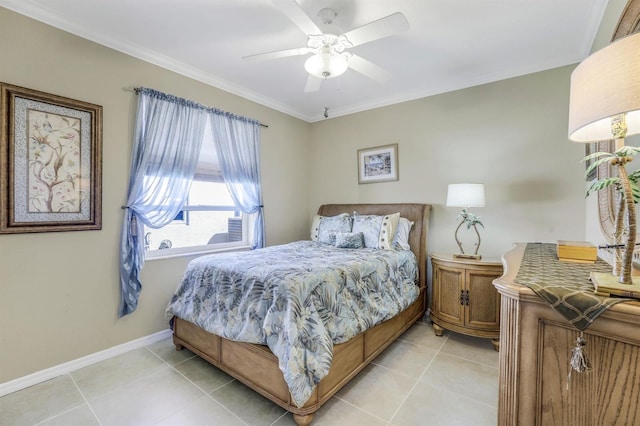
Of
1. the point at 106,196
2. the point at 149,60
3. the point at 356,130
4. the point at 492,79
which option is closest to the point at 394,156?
the point at 356,130

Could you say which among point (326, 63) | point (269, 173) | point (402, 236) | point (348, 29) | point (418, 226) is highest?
point (348, 29)

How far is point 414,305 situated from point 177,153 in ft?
9.64

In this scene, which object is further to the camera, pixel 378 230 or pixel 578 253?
pixel 378 230

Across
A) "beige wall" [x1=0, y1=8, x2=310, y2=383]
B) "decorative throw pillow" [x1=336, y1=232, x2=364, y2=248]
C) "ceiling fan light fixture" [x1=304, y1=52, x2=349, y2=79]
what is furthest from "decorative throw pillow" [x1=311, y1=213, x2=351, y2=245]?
"ceiling fan light fixture" [x1=304, y1=52, x2=349, y2=79]

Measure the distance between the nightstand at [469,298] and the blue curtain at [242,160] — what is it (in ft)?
7.25

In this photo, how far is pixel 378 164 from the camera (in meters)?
3.80

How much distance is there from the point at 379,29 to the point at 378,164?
2149mm

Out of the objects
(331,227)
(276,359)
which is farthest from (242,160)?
(276,359)

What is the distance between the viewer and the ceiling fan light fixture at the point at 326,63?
2027 millimetres

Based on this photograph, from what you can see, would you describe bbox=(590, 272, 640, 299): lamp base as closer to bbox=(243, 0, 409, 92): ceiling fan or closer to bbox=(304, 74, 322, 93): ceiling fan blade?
bbox=(243, 0, 409, 92): ceiling fan

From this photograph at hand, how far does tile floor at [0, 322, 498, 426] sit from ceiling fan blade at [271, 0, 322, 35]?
245 centimetres

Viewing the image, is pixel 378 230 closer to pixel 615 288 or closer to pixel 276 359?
pixel 276 359

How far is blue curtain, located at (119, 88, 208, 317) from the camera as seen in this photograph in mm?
2527

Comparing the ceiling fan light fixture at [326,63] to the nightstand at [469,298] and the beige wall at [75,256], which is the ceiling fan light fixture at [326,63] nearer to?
the beige wall at [75,256]
